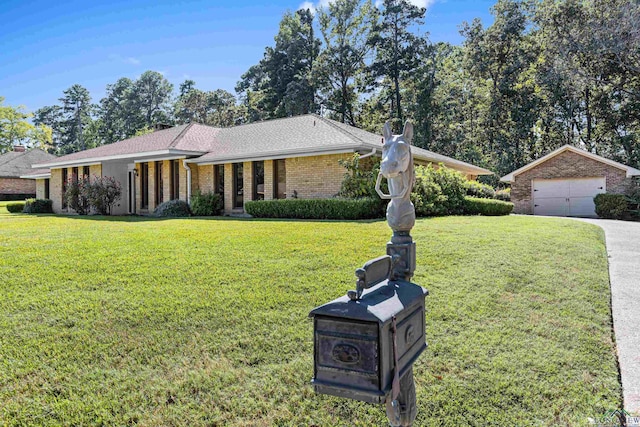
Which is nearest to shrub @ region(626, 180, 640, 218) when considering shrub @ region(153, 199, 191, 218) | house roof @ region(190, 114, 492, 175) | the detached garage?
the detached garage

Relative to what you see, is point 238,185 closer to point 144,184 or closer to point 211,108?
point 144,184

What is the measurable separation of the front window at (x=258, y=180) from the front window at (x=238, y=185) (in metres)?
0.73

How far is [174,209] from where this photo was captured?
1683 centimetres

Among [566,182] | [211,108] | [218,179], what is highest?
[211,108]

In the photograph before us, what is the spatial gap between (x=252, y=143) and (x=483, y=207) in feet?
32.8

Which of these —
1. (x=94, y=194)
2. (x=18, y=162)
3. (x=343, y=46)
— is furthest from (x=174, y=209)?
(x=18, y=162)

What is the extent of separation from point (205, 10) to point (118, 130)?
54.0 metres

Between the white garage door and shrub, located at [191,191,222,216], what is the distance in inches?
682

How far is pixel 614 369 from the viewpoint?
11.1 feet

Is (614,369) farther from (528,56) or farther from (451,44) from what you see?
(451,44)

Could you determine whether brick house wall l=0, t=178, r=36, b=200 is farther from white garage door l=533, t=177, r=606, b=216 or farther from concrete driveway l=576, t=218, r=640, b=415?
concrete driveway l=576, t=218, r=640, b=415

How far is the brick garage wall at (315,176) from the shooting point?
14.4 m

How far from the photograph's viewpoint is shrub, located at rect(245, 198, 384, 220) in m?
12.2

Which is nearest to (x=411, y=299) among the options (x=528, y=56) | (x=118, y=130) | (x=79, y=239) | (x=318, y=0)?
(x=79, y=239)
